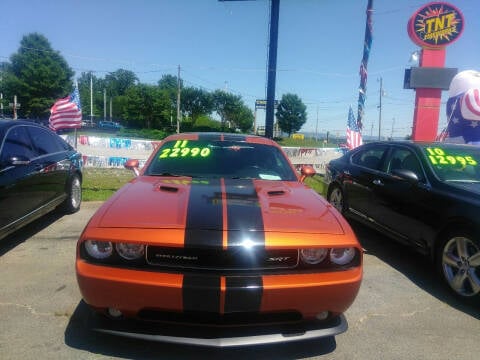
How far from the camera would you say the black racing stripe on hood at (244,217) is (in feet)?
8.19

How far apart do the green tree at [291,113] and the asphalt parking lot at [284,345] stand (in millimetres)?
70285

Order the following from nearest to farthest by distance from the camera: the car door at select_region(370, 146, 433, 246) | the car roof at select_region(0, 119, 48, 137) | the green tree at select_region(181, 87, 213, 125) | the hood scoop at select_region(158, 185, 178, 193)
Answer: the hood scoop at select_region(158, 185, 178, 193), the car door at select_region(370, 146, 433, 246), the car roof at select_region(0, 119, 48, 137), the green tree at select_region(181, 87, 213, 125)

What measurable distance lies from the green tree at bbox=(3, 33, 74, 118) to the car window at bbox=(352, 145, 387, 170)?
57.0m

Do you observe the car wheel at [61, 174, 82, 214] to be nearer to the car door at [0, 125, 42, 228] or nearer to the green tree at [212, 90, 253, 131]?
the car door at [0, 125, 42, 228]

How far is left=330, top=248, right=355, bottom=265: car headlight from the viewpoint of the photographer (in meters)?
2.65

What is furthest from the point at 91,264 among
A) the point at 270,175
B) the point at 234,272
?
the point at 270,175

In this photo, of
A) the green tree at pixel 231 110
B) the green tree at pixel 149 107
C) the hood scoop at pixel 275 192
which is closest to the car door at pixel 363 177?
the hood scoop at pixel 275 192

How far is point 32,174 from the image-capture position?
510cm

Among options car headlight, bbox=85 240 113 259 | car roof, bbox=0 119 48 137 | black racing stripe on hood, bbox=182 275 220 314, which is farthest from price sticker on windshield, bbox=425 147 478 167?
car roof, bbox=0 119 48 137

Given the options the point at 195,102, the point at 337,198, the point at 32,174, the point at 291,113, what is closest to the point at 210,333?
the point at 32,174

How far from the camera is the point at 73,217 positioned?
666cm

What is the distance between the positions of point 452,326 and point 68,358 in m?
2.96

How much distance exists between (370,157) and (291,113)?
69133 millimetres

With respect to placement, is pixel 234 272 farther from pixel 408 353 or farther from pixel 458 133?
pixel 458 133
